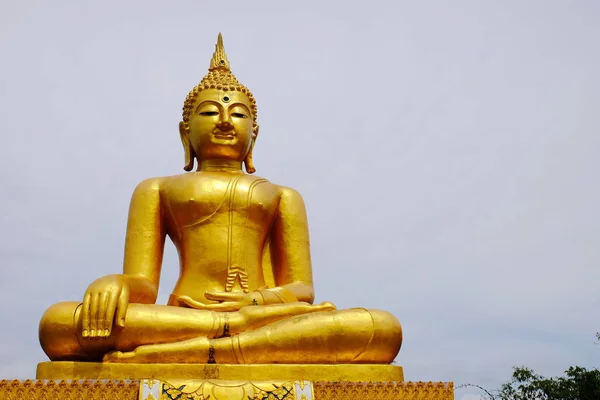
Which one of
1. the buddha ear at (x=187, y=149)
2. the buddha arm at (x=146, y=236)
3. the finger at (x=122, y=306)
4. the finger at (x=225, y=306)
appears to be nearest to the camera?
the finger at (x=122, y=306)

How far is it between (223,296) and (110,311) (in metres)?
1.05

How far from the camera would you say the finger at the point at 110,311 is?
545 cm

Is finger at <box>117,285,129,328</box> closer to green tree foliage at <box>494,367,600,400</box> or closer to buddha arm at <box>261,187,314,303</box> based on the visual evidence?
buddha arm at <box>261,187,314,303</box>

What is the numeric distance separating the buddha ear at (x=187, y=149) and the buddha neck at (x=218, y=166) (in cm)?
18

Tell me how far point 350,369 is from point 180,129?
3.20 metres

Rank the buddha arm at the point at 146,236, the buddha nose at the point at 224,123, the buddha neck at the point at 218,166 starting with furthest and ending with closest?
1. the buddha neck at the point at 218,166
2. the buddha nose at the point at 224,123
3. the buddha arm at the point at 146,236

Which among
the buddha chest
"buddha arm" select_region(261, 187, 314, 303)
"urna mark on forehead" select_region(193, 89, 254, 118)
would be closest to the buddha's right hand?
the buddha chest

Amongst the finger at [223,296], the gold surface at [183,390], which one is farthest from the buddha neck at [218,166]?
the gold surface at [183,390]

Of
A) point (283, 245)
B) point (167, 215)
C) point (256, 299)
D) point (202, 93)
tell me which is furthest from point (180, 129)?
point (256, 299)

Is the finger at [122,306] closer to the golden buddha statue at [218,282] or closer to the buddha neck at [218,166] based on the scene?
the golden buddha statue at [218,282]

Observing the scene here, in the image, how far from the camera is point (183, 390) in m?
5.16

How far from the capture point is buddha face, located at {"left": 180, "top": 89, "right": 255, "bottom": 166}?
729cm

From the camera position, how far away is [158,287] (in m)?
6.76

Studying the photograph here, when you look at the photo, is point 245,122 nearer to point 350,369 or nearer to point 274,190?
point 274,190
